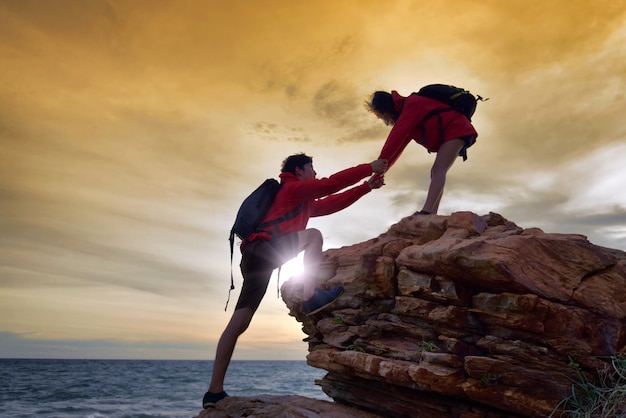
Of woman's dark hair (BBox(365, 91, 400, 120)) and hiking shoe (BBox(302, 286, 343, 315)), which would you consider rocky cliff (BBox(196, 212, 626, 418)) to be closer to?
hiking shoe (BBox(302, 286, 343, 315))

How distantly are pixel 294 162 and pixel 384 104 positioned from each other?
1.96 meters

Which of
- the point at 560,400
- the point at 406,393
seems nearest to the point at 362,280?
the point at 406,393

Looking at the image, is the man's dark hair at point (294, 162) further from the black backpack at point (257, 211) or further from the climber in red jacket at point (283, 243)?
the black backpack at point (257, 211)

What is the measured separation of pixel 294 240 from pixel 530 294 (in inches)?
124

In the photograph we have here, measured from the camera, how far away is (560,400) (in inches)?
213

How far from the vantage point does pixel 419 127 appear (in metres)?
7.90

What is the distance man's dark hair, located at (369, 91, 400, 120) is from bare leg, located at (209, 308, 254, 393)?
3.95 metres

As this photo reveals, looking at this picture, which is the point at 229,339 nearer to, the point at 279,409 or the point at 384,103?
the point at 279,409

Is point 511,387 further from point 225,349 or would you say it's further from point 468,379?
point 225,349

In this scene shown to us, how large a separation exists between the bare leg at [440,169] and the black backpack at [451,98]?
8.5 inches

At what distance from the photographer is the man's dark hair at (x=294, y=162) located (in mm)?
7262

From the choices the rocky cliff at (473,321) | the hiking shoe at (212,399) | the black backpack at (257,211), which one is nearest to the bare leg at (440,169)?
the rocky cliff at (473,321)

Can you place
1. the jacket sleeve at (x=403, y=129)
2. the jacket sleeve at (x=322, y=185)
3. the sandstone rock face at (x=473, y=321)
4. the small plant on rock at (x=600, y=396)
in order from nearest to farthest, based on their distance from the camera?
the small plant on rock at (x=600, y=396)
the sandstone rock face at (x=473, y=321)
the jacket sleeve at (x=322, y=185)
the jacket sleeve at (x=403, y=129)

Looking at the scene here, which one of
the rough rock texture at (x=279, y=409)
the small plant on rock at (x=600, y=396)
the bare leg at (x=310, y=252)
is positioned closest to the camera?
the small plant on rock at (x=600, y=396)
